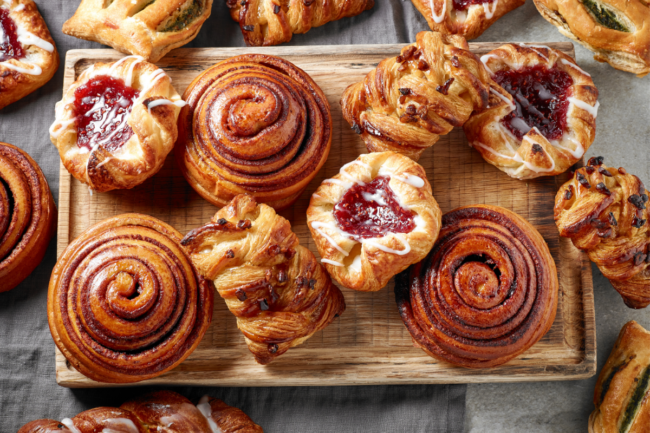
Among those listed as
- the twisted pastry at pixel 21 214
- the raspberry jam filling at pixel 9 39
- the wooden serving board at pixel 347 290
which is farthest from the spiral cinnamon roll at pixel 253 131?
the raspberry jam filling at pixel 9 39

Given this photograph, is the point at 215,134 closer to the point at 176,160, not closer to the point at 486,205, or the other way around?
the point at 176,160

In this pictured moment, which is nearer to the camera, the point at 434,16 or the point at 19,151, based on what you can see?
the point at 19,151

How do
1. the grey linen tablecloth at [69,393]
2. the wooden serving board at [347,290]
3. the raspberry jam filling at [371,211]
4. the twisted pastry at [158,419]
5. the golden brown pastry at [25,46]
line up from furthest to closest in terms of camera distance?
the golden brown pastry at [25,46]
the grey linen tablecloth at [69,393]
the wooden serving board at [347,290]
the twisted pastry at [158,419]
the raspberry jam filling at [371,211]

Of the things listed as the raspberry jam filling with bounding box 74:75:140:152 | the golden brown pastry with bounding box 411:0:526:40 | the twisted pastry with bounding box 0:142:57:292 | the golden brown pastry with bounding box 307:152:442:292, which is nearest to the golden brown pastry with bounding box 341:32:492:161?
the golden brown pastry with bounding box 307:152:442:292

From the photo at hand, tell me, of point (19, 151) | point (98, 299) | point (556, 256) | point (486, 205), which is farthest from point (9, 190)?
point (556, 256)

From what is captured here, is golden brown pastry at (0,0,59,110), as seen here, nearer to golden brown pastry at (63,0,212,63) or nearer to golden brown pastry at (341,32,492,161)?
golden brown pastry at (63,0,212,63)

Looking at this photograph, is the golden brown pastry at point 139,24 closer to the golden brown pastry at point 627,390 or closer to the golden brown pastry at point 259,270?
the golden brown pastry at point 259,270
